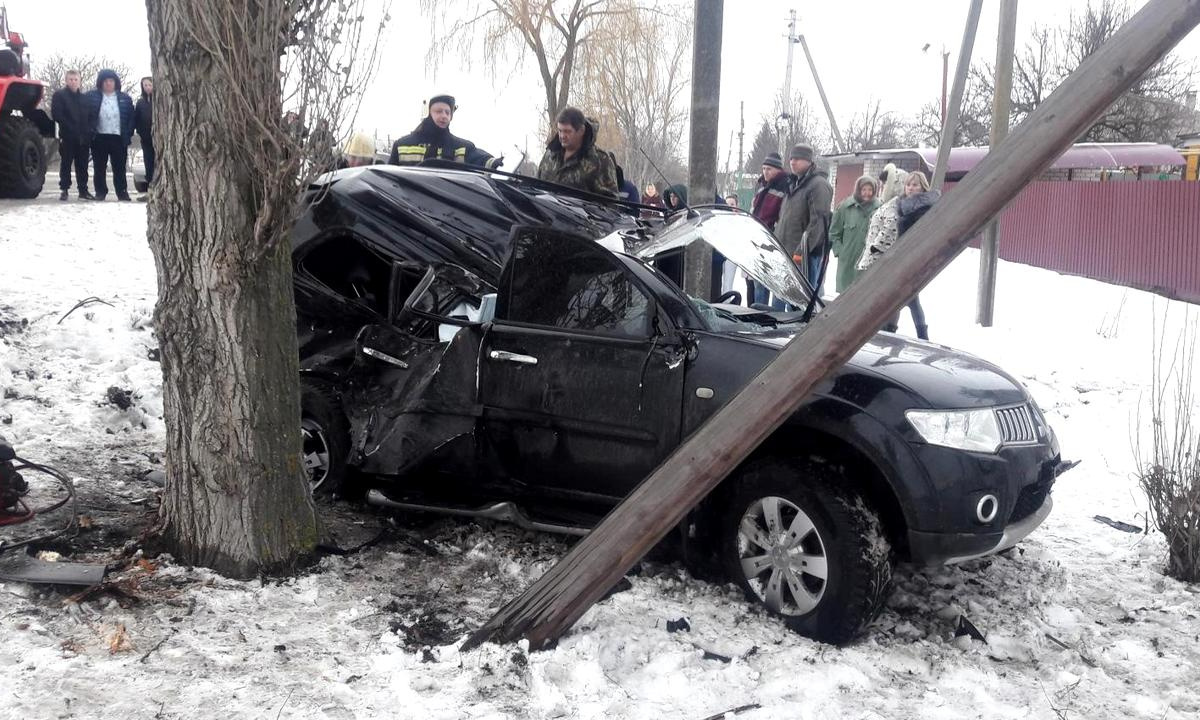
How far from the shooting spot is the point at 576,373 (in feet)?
14.9

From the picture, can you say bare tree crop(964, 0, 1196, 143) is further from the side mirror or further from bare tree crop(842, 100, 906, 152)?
the side mirror

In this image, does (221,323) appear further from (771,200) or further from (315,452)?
(771,200)

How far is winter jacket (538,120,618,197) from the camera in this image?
7.23 metres

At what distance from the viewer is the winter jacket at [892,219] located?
30.4 ft

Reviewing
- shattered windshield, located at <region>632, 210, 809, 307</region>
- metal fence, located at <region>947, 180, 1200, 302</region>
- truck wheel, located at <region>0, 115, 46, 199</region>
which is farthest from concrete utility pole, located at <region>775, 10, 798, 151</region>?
shattered windshield, located at <region>632, 210, 809, 307</region>

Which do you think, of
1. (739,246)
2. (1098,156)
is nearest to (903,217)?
(739,246)

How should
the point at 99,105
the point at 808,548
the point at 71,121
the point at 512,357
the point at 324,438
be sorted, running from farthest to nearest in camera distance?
the point at 99,105
the point at 71,121
the point at 324,438
the point at 512,357
the point at 808,548

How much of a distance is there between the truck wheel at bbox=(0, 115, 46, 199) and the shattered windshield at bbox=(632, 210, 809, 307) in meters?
9.87

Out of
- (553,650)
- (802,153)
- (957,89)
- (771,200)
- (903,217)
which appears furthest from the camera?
(957,89)

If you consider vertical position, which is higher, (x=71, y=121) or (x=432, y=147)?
(x=71, y=121)

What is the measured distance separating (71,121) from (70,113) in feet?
0.33

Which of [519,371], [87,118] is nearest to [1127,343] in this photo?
[519,371]

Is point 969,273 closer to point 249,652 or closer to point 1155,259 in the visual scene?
point 1155,259

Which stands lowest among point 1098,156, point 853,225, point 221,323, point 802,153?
point 221,323
